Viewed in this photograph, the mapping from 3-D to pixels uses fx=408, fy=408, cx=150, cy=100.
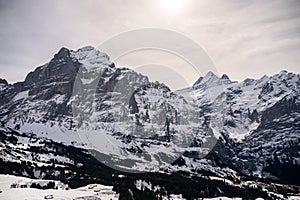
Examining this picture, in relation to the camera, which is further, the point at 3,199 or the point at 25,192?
the point at 25,192

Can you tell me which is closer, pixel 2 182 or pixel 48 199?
pixel 48 199

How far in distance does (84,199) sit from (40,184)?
45.0 m

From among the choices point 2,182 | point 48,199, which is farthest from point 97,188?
point 48,199

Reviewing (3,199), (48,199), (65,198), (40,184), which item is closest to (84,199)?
(65,198)

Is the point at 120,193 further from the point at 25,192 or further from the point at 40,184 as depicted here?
the point at 25,192

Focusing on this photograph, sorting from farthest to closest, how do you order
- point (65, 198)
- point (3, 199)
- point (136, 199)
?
point (136, 199)
point (65, 198)
point (3, 199)

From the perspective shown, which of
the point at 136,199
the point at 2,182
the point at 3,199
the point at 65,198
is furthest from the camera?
the point at 136,199

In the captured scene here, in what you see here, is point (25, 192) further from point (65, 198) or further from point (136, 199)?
point (136, 199)

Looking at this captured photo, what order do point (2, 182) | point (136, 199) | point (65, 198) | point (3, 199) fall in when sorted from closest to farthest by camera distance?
point (3, 199)
point (65, 198)
point (2, 182)
point (136, 199)

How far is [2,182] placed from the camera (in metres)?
175

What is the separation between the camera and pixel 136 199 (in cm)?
19112

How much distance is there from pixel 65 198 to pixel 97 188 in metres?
53.3

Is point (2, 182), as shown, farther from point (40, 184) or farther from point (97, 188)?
point (97, 188)

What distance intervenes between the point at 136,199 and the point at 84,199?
51.3 m
